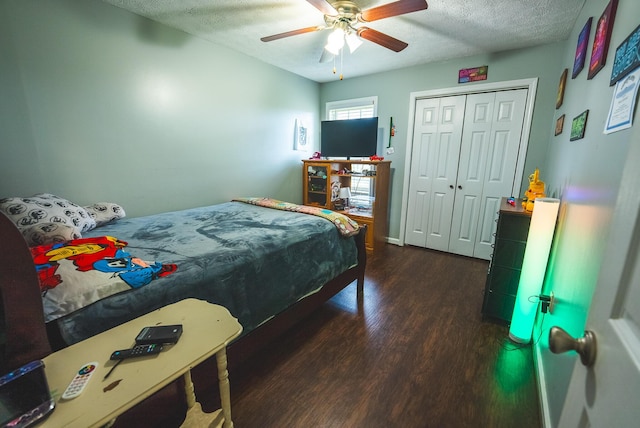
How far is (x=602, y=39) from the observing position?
132 centimetres

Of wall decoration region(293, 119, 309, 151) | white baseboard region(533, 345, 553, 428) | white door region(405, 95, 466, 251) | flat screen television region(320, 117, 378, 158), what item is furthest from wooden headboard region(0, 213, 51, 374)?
white door region(405, 95, 466, 251)

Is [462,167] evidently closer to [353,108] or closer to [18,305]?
[353,108]

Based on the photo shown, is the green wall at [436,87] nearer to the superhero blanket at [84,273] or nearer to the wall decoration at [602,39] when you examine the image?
the wall decoration at [602,39]

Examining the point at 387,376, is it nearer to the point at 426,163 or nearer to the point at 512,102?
the point at 426,163

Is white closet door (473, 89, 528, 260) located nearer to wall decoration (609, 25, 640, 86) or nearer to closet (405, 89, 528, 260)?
closet (405, 89, 528, 260)

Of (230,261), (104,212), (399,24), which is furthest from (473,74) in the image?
(104,212)

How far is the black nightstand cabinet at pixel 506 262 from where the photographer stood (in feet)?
6.23

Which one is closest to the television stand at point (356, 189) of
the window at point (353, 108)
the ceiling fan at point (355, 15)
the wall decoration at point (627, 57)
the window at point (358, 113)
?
the window at point (358, 113)

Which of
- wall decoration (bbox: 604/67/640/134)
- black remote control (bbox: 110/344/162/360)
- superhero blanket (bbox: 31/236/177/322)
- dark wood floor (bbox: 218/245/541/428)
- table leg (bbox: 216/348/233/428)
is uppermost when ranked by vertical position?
wall decoration (bbox: 604/67/640/134)

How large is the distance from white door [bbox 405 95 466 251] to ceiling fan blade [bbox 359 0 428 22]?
1956mm

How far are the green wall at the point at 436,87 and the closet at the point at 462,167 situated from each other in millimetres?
151

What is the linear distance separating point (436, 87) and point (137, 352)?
379cm

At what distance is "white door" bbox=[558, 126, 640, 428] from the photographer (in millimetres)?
384

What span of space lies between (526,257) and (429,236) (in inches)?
78.4
